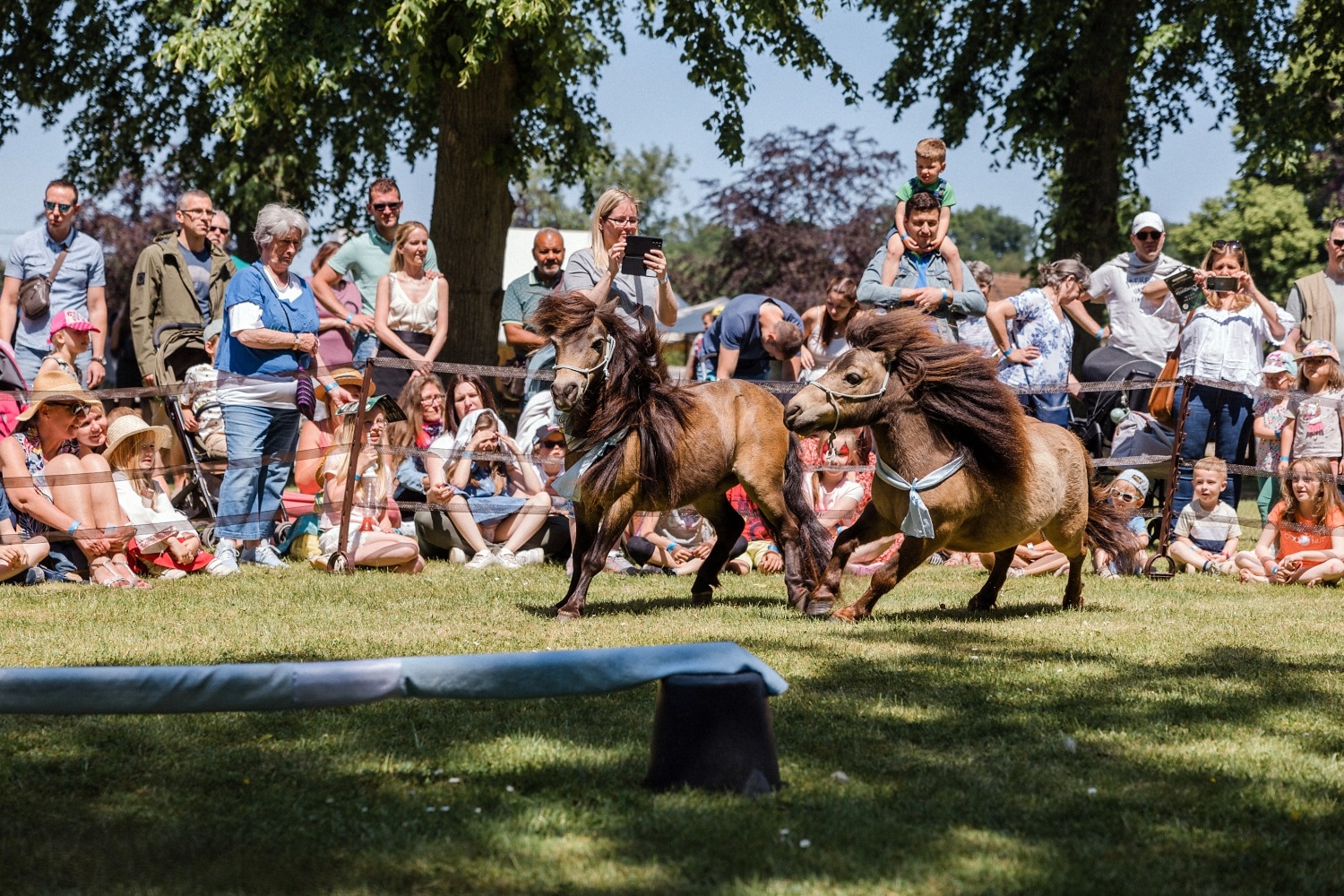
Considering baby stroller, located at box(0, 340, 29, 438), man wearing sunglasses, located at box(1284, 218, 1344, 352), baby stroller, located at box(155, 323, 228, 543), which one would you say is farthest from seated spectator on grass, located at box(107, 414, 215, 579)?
man wearing sunglasses, located at box(1284, 218, 1344, 352)

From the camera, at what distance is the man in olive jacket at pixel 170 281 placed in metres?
10.8

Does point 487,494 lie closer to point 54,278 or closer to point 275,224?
point 275,224

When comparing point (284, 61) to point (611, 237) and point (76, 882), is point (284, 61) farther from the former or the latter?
point (76, 882)

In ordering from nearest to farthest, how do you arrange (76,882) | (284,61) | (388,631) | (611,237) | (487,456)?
1. (76,882)
2. (388,631)
3. (611,237)
4. (487,456)
5. (284,61)

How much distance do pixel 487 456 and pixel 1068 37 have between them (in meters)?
12.1

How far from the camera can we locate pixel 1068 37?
18.5 meters

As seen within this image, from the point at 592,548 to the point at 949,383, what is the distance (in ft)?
6.71

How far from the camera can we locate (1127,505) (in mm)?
9883

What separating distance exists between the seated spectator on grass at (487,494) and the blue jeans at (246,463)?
107 centimetres

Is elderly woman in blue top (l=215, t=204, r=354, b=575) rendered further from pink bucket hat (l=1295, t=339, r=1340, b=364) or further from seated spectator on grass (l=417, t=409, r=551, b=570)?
pink bucket hat (l=1295, t=339, r=1340, b=364)

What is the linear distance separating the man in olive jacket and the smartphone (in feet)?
12.6

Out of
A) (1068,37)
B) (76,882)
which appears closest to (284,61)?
(1068,37)

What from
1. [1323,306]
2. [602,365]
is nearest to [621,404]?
[602,365]

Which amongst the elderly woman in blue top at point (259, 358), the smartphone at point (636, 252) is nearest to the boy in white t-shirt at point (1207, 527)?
the smartphone at point (636, 252)
